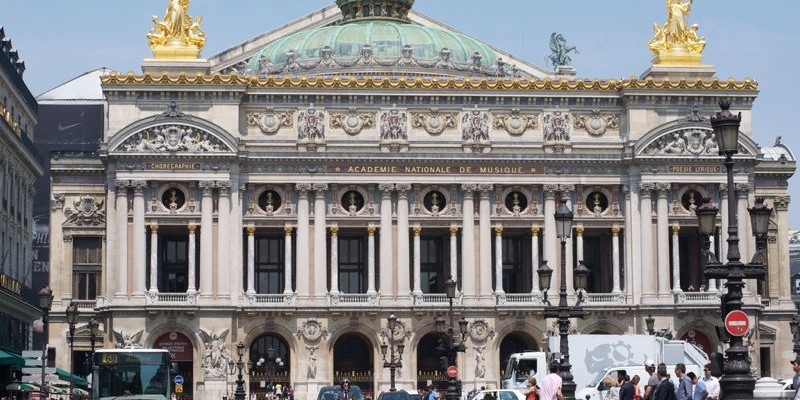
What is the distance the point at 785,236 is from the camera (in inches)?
4326

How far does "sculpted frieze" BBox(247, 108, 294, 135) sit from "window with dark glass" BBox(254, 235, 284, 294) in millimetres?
7155

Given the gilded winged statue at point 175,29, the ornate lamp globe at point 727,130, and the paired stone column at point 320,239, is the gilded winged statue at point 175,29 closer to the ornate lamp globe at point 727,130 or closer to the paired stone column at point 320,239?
the paired stone column at point 320,239

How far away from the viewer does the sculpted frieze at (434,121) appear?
333ft

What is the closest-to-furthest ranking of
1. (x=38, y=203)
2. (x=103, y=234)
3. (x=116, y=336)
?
(x=116, y=336) < (x=103, y=234) < (x=38, y=203)

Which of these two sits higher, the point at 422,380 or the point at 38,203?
Answer: the point at 38,203

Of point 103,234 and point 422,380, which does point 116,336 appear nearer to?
point 103,234

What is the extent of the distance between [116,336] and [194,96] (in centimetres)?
1461

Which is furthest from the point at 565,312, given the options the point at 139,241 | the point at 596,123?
the point at 596,123

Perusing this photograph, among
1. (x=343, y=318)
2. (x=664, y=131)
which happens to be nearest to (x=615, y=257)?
(x=664, y=131)

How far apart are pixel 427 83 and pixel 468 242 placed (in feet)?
31.9

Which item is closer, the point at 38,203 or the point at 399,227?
the point at 399,227

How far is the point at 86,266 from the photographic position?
106 metres

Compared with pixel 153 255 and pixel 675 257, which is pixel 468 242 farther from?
pixel 153 255

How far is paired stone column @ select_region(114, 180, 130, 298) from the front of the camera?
97812 millimetres
